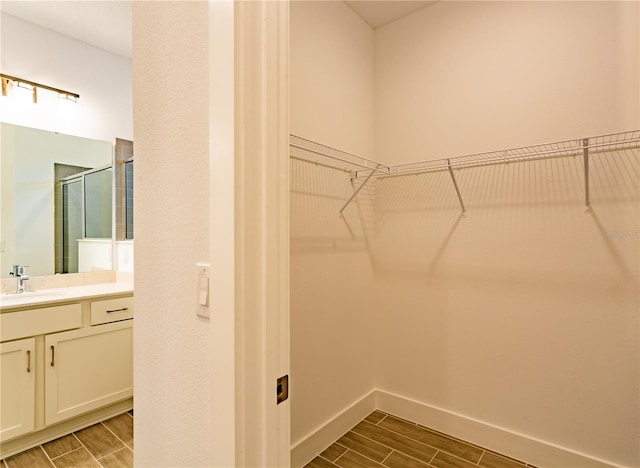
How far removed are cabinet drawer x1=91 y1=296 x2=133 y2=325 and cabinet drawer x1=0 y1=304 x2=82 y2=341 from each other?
8 cm

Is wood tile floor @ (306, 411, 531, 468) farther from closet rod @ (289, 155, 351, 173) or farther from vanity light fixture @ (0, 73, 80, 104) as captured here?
vanity light fixture @ (0, 73, 80, 104)

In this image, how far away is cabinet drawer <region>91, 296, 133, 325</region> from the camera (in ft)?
7.06

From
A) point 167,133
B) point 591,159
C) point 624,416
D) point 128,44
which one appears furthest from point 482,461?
point 128,44

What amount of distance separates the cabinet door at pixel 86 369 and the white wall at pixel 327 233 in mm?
1288

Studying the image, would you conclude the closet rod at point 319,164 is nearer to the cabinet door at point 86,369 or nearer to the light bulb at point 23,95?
the cabinet door at point 86,369

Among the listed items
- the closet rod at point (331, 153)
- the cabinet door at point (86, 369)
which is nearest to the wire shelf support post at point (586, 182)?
the closet rod at point (331, 153)

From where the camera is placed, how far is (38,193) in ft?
7.68

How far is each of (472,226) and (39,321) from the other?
2489 millimetres

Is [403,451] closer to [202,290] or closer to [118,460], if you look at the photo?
[118,460]

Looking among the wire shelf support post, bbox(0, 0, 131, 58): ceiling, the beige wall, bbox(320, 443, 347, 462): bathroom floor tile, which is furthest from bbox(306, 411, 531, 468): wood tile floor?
bbox(0, 0, 131, 58): ceiling

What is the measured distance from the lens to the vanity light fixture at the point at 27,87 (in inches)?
86.3

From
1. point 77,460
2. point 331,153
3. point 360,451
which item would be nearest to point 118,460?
point 77,460

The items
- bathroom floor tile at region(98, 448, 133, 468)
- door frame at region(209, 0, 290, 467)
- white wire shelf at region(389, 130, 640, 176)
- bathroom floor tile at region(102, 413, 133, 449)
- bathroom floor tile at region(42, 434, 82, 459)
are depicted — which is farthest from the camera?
bathroom floor tile at region(102, 413, 133, 449)

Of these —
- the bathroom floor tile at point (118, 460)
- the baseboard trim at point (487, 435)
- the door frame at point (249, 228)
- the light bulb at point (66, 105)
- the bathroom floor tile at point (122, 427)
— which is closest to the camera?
the door frame at point (249, 228)
